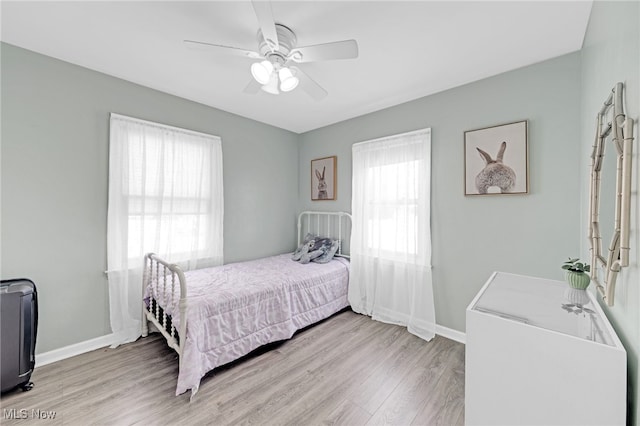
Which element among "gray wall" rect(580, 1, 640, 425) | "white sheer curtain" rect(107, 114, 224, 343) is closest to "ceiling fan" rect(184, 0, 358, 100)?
"gray wall" rect(580, 1, 640, 425)

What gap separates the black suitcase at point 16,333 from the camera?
170 centimetres

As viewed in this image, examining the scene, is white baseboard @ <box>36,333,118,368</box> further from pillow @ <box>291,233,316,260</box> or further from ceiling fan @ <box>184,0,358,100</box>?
ceiling fan @ <box>184,0,358,100</box>

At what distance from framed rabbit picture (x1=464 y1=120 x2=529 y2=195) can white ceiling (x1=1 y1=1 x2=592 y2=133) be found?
0.56 m

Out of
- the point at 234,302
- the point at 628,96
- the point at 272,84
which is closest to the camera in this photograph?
the point at 628,96

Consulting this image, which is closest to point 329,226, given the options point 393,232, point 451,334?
point 393,232

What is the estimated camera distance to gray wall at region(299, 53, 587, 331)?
1.99 metres

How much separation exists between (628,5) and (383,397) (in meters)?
2.35

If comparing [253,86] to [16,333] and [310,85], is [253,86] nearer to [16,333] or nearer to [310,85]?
[310,85]

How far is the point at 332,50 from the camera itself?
1.63 meters

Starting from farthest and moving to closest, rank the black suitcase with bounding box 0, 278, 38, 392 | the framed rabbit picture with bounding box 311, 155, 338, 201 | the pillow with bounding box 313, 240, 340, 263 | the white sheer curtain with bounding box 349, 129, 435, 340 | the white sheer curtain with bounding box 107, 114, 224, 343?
the framed rabbit picture with bounding box 311, 155, 338, 201
the pillow with bounding box 313, 240, 340, 263
the white sheer curtain with bounding box 349, 129, 435, 340
the white sheer curtain with bounding box 107, 114, 224, 343
the black suitcase with bounding box 0, 278, 38, 392

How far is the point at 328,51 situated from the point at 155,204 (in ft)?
7.48

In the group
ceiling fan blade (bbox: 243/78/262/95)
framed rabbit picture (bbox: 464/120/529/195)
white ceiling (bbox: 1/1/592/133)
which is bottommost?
framed rabbit picture (bbox: 464/120/529/195)

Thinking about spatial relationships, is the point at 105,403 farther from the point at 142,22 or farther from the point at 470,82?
the point at 470,82

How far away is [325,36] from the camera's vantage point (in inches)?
71.7
